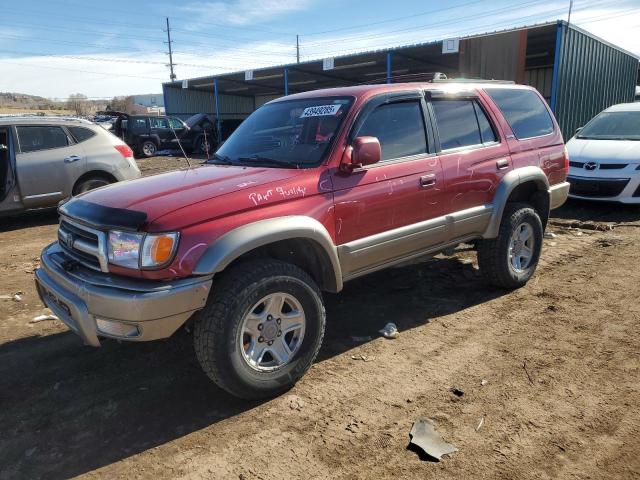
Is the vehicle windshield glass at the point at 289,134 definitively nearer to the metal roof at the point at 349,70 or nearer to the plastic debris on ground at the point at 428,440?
the plastic debris on ground at the point at 428,440

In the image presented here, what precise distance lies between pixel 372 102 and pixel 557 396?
2.33 metres

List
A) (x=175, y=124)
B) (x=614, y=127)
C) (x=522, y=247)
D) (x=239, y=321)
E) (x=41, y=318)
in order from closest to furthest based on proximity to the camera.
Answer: (x=239, y=321) → (x=41, y=318) → (x=522, y=247) → (x=614, y=127) → (x=175, y=124)

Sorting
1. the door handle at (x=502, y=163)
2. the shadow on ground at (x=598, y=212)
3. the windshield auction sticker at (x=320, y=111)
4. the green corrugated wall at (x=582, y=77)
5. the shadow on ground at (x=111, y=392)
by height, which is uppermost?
the green corrugated wall at (x=582, y=77)

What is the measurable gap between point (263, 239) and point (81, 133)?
6.42m

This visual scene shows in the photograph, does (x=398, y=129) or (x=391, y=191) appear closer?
(x=391, y=191)

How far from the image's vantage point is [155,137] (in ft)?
66.4

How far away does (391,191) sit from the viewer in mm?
3529

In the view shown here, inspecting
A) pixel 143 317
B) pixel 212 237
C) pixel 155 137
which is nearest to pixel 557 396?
pixel 212 237

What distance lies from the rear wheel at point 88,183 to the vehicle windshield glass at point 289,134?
4.57 m

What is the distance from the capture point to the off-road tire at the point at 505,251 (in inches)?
177

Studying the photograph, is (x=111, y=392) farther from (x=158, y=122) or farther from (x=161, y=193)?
(x=158, y=122)

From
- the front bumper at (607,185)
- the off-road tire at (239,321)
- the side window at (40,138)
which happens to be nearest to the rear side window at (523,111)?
the off-road tire at (239,321)

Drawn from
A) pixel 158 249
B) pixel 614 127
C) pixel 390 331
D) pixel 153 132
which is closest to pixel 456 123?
pixel 390 331

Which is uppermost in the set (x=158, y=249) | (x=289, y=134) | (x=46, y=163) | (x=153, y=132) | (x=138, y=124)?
(x=138, y=124)
